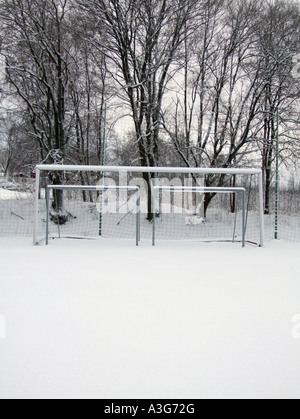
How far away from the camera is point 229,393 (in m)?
1.28

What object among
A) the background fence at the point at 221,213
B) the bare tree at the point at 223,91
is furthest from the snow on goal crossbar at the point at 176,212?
the bare tree at the point at 223,91

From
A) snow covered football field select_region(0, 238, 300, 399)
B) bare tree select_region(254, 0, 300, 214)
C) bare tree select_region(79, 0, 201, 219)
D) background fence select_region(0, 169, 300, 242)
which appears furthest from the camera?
bare tree select_region(254, 0, 300, 214)

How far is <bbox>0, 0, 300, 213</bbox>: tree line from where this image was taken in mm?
8078

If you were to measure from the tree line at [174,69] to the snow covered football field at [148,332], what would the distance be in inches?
205

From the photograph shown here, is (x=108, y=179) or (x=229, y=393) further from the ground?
(x=108, y=179)

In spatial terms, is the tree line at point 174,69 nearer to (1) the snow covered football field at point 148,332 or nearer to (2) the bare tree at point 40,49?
(2) the bare tree at point 40,49

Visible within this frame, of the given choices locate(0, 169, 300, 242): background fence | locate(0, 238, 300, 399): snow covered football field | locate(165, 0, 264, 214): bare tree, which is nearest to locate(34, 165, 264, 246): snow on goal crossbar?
locate(0, 169, 300, 242): background fence

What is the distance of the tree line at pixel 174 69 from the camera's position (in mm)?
8078

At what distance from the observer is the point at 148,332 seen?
6.07 feet

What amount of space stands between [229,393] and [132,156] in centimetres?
892

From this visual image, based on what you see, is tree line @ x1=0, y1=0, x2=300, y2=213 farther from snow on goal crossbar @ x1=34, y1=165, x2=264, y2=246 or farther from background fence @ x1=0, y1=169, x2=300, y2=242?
background fence @ x1=0, y1=169, x2=300, y2=242

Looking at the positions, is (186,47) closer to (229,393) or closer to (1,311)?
(1,311)

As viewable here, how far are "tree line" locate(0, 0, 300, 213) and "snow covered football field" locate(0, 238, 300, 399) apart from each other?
5.22 metres

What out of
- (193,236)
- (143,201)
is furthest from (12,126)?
(193,236)
